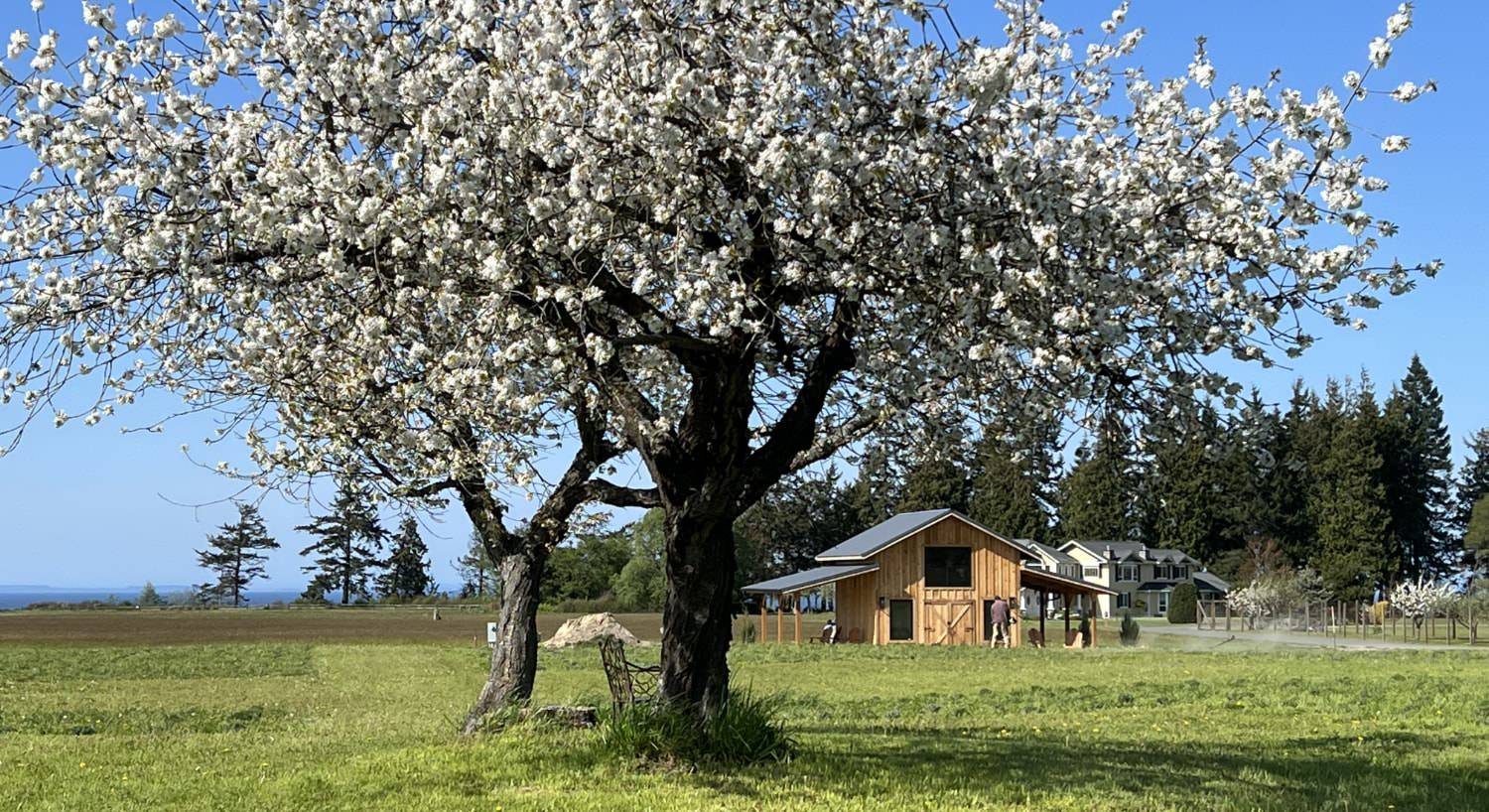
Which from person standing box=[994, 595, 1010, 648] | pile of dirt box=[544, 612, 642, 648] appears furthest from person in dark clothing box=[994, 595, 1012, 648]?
pile of dirt box=[544, 612, 642, 648]

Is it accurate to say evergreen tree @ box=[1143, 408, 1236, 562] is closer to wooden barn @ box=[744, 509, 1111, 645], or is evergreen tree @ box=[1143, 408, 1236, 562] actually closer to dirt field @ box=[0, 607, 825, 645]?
wooden barn @ box=[744, 509, 1111, 645]

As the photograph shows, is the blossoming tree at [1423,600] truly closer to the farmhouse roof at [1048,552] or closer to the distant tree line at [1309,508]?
the distant tree line at [1309,508]

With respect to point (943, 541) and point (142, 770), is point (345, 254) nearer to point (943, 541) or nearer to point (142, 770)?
point (142, 770)

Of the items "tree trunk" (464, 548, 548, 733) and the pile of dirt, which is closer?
"tree trunk" (464, 548, 548, 733)

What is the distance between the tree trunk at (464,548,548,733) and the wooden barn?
36916 millimetres

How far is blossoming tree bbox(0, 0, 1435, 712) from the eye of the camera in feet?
26.7

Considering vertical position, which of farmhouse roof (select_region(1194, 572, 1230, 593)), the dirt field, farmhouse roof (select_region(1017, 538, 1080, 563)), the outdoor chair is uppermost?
farmhouse roof (select_region(1017, 538, 1080, 563))

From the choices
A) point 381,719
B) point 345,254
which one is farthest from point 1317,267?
point 381,719

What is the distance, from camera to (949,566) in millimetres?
52562

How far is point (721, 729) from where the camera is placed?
34.3 ft

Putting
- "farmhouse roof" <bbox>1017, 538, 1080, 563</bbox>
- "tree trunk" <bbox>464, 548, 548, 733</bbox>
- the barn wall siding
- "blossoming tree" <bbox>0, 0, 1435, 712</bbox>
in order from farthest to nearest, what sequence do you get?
1. "farmhouse roof" <bbox>1017, 538, 1080, 563</bbox>
2. the barn wall siding
3. "tree trunk" <bbox>464, 548, 548, 733</bbox>
4. "blossoming tree" <bbox>0, 0, 1435, 712</bbox>

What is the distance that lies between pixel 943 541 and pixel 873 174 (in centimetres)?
4564

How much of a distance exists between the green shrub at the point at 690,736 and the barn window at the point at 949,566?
→ 42.3m

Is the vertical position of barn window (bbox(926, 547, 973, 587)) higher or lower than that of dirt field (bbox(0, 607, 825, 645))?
higher
